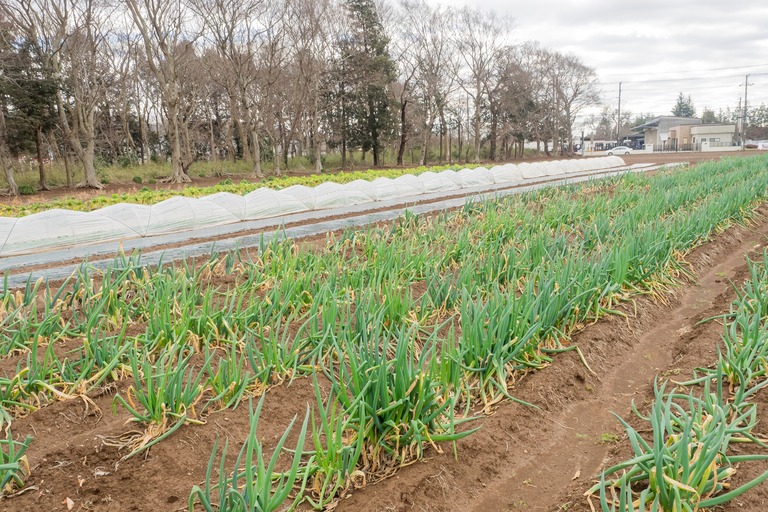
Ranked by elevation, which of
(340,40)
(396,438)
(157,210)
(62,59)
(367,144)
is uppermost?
(340,40)

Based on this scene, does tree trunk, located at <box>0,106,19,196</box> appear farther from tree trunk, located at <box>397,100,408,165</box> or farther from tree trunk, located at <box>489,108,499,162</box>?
tree trunk, located at <box>489,108,499,162</box>

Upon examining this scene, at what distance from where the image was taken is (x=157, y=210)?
7.52 meters

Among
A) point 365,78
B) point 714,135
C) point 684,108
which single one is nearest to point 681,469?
point 365,78

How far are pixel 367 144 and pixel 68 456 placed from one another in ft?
84.2

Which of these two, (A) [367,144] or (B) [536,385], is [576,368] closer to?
(B) [536,385]

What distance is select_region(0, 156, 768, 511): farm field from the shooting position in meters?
1.86

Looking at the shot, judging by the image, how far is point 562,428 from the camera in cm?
246

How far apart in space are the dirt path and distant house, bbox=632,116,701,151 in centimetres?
4942

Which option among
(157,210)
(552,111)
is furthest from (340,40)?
(552,111)

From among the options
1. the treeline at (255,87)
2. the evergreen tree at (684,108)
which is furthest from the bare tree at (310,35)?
the evergreen tree at (684,108)

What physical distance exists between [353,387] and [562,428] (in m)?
1.12

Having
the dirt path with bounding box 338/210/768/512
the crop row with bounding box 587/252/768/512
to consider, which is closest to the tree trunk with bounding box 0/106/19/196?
the dirt path with bounding box 338/210/768/512

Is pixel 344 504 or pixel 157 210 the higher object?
pixel 157 210

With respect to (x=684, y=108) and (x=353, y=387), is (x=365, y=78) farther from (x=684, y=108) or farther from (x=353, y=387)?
(x=684, y=108)
